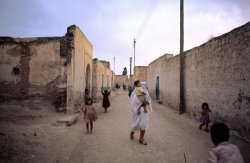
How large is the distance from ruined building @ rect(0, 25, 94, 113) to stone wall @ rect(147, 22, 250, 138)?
5817 millimetres

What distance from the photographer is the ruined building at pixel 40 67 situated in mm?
6484

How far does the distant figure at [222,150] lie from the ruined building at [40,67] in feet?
19.5

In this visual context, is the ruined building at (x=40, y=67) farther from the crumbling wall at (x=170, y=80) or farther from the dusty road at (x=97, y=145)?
the crumbling wall at (x=170, y=80)

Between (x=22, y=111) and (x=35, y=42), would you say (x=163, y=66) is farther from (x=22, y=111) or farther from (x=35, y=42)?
(x=22, y=111)

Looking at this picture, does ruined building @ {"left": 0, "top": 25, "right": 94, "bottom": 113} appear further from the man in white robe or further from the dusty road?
the man in white robe

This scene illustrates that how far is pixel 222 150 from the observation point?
1.51 metres

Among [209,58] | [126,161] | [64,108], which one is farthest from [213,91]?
[64,108]

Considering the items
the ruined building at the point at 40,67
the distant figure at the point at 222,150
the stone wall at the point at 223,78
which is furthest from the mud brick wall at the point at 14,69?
the stone wall at the point at 223,78

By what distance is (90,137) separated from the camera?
4184 millimetres

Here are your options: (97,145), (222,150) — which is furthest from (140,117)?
(222,150)

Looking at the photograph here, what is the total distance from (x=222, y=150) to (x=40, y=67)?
7266mm

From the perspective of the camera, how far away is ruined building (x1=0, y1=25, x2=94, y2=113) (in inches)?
255

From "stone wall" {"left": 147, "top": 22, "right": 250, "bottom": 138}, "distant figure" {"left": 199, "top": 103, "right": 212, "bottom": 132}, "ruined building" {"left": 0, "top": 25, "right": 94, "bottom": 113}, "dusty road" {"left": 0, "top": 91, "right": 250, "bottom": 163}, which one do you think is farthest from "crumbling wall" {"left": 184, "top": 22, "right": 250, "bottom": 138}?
"ruined building" {"left": 0, "top": 25, "right": 94, "bottom": 113}

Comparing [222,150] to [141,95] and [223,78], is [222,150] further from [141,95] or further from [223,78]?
[223,78]
